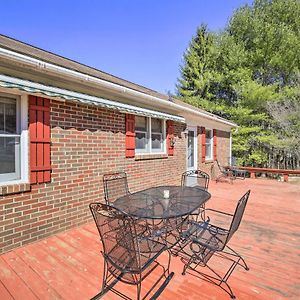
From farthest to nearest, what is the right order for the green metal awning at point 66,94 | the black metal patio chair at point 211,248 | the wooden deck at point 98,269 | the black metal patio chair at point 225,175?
the black metal patio chair at point 225,175, the green metal awning at point 66,94, the black metal patio chair at point 211,248, the wooden deck at point 98,269

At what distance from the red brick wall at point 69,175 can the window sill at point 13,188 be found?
0.07 meters

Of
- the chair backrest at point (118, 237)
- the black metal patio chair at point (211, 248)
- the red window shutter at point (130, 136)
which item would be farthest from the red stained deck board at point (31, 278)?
the red window shutter at point (130, 136)

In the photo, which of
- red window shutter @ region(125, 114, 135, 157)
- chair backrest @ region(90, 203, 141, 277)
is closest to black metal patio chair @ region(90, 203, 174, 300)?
chair backrest @ region(90, 203, 141, 277)

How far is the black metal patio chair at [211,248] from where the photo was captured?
9.04 feet

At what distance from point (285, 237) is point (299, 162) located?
1218cm

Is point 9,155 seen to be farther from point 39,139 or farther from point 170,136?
point 170,136

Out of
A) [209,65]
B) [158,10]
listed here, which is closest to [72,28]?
[158,10]

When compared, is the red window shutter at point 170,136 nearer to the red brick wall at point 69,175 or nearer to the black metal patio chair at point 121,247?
the red brick wall at point 69,175

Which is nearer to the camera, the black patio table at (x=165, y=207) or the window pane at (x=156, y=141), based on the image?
the black patio table at (x=165, y=207)

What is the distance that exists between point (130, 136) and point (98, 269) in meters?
3.50

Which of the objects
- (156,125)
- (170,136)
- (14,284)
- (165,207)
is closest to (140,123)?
(156,125)

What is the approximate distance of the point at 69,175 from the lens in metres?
4.40

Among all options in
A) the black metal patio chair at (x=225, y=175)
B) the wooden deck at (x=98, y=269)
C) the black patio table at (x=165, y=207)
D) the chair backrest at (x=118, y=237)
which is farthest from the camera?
the black metal patio chair at (x=225, y=175)

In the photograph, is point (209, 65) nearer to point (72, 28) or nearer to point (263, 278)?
point (72, 28)
